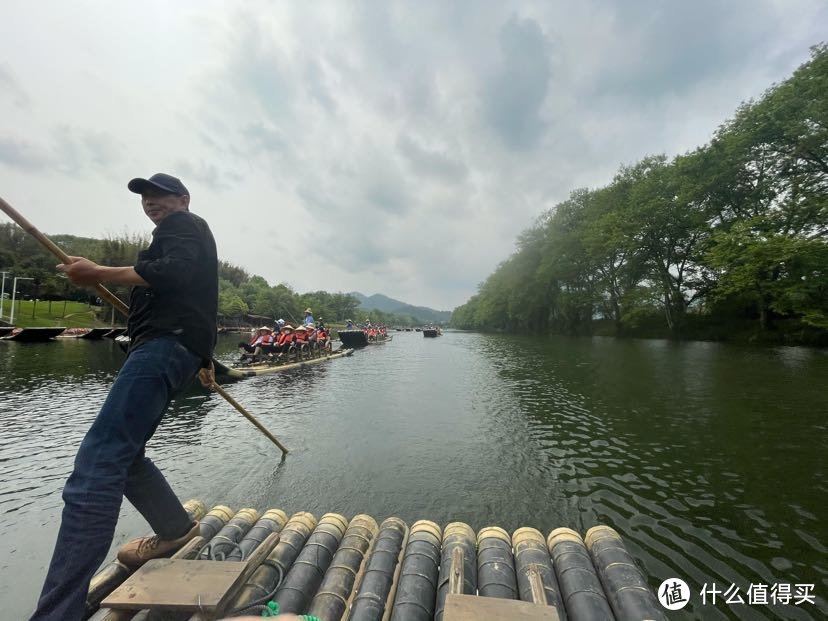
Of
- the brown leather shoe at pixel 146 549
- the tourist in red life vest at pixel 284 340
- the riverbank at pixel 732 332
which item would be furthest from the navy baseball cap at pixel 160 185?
the riverbank at pixel 732 332

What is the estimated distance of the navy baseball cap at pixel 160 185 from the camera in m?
3.30

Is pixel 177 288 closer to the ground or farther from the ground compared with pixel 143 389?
farther from the ground

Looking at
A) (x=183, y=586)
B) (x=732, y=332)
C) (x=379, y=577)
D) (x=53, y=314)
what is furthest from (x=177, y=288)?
(x=53, y=314)

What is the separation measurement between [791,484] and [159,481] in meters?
9.90

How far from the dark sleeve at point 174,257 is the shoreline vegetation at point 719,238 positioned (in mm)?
42268

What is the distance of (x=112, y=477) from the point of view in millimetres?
2719

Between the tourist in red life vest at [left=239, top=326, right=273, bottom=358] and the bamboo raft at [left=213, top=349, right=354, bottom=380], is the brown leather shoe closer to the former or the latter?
the bamboo raft at [left=213, top=349, right=354, bottom=380]

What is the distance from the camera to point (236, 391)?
16.1 meters

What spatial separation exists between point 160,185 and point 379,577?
407cm

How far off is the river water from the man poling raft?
235 cm

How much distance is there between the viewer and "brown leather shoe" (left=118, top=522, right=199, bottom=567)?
332 centimetres

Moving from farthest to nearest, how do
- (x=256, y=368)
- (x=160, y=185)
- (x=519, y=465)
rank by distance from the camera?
(x=256, y=368)
(x=519, y=465)
(x=160, y=185)

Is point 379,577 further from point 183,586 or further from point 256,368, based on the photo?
point 256,368

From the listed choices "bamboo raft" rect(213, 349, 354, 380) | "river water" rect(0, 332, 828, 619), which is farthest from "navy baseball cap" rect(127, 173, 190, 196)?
"bamboo raft" rect(213, 349, 354, 380)
